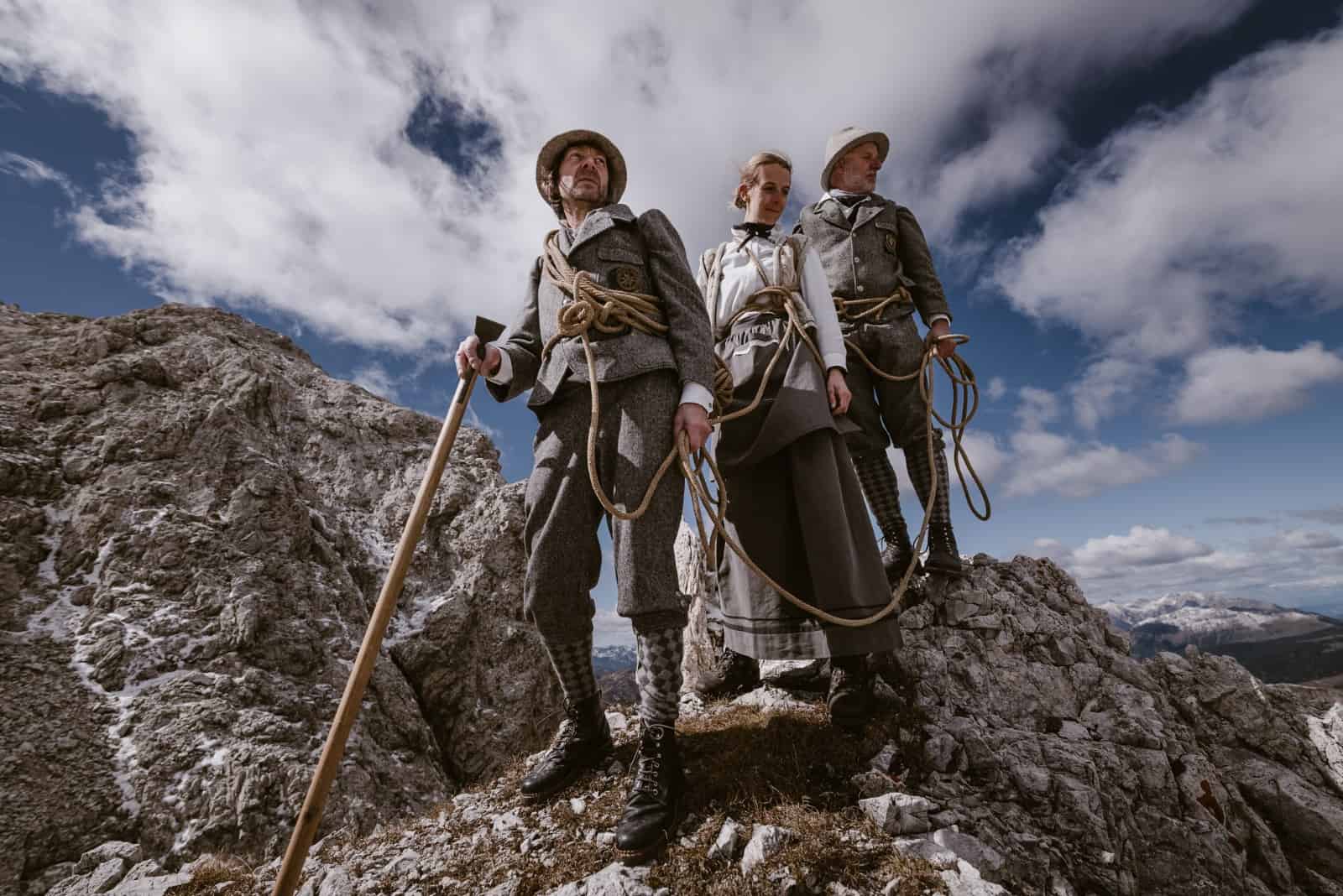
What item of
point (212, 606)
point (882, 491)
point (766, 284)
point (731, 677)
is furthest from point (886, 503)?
point (212, 606)

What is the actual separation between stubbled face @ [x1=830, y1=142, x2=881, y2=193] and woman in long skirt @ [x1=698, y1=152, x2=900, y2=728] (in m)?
1.04

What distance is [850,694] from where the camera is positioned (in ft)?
11.5

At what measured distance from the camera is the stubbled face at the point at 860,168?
495cm

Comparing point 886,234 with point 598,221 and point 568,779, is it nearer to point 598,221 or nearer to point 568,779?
point 598,221

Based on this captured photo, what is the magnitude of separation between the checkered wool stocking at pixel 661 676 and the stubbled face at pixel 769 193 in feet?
10.4

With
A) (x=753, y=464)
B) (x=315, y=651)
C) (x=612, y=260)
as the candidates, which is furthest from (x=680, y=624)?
(x=315, y=651)

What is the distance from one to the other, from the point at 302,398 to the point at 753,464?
9989 mm

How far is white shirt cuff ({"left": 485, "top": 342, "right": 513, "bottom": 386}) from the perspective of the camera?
3328 mm

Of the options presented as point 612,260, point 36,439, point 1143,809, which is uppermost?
point 36,439

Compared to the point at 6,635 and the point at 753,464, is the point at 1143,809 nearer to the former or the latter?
the point at 753,464

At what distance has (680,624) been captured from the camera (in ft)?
9.97

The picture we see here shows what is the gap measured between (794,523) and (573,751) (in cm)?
206

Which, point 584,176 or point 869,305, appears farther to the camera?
point 869,305

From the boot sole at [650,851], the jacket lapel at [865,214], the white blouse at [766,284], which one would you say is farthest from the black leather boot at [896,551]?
the boot sole at [650,851]
